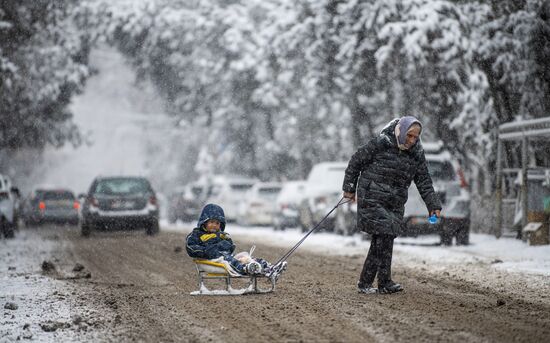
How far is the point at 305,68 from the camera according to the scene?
3225 centimetres

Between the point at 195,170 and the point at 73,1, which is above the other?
the point at 73,1

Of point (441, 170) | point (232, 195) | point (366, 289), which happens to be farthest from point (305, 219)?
point (366, 289)

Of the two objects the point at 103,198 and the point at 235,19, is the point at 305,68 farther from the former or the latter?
the point at 103,198

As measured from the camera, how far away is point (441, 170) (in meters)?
20.7

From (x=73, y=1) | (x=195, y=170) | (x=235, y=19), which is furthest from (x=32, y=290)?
(x=195, y=170)

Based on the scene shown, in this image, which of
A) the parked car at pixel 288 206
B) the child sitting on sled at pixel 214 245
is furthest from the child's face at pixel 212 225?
the parked car at pixel 288 206

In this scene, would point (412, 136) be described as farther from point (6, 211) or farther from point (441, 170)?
point (6, 211)

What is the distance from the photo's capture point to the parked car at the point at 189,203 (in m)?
38.4

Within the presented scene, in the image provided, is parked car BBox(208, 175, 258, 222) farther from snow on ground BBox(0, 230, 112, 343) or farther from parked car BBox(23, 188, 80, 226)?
snow on ground BBox(0, 230, 112, 343)

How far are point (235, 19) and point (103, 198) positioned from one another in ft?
45.7

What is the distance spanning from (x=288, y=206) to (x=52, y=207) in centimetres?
1086

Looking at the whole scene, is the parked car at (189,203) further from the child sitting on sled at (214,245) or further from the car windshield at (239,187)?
the child sitting on sled at (214,245)

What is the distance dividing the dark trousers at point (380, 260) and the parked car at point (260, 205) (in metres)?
21.5

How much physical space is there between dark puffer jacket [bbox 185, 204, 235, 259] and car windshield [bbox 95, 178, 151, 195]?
15.1m
